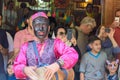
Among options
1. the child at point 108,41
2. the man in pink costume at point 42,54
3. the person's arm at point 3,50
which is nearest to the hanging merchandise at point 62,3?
the child at point 108,41

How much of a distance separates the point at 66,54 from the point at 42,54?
17 cm

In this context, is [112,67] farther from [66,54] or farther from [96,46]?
[66,54]

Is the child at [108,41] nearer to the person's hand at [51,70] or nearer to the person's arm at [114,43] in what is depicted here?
the person's arm at [114,43]

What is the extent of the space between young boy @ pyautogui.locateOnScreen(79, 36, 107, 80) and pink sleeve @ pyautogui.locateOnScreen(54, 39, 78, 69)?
4.67 ft

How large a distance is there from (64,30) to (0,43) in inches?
30.3

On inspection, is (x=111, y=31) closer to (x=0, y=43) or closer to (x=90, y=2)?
(x=0, y=43)

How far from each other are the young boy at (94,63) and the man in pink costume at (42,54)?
1411 millimetres

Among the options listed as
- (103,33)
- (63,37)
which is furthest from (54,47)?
(103,33)

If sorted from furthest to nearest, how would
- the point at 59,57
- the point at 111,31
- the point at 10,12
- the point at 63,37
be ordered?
1. the point at 10,12
2. the point at 111,31
3. the point at 63,37
4. the point at 59,57

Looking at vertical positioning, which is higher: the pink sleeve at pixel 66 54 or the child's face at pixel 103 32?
the pink sleeve at pixel 66 54

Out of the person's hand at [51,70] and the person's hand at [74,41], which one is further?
A: the person's hand at [74,41]

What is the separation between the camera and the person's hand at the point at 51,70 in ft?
7.82

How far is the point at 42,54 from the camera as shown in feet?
8.38

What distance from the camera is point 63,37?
3850mm
